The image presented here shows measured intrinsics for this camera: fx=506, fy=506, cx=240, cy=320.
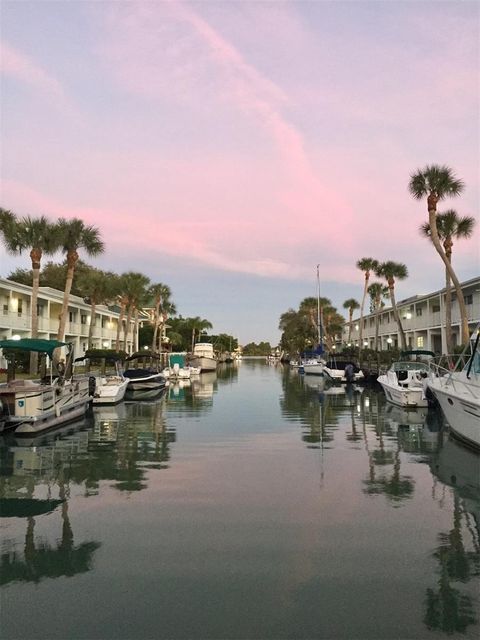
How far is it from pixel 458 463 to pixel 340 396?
1813 centimetres

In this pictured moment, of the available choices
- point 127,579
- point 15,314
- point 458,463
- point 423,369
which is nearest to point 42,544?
point 127,579

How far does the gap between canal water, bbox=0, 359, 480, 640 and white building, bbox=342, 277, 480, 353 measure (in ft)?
95.0

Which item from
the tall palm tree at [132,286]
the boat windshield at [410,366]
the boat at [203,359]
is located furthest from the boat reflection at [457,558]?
the boat at [203,359]

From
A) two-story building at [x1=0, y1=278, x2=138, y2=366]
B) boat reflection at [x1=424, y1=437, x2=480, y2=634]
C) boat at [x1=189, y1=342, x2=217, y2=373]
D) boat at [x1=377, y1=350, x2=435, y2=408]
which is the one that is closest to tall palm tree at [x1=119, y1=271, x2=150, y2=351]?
two-story building at [x1=0, y1=278, x2=138, y2=366]

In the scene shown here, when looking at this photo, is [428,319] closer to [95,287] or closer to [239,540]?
[95,287]

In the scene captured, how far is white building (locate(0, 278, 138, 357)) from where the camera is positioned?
43.4 meters

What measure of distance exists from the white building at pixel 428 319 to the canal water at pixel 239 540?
1140 inches

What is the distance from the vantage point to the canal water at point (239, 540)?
16.0 feet

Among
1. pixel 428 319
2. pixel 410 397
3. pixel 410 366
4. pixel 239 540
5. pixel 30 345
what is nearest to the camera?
pixel 239 540

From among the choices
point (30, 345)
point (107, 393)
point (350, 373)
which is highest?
point (30, 345)

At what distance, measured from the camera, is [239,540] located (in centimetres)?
695

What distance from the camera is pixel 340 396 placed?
3009cm

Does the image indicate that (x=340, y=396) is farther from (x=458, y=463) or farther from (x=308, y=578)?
(x=308, y=578)

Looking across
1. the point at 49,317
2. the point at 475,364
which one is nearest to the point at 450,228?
the point at 475,364
